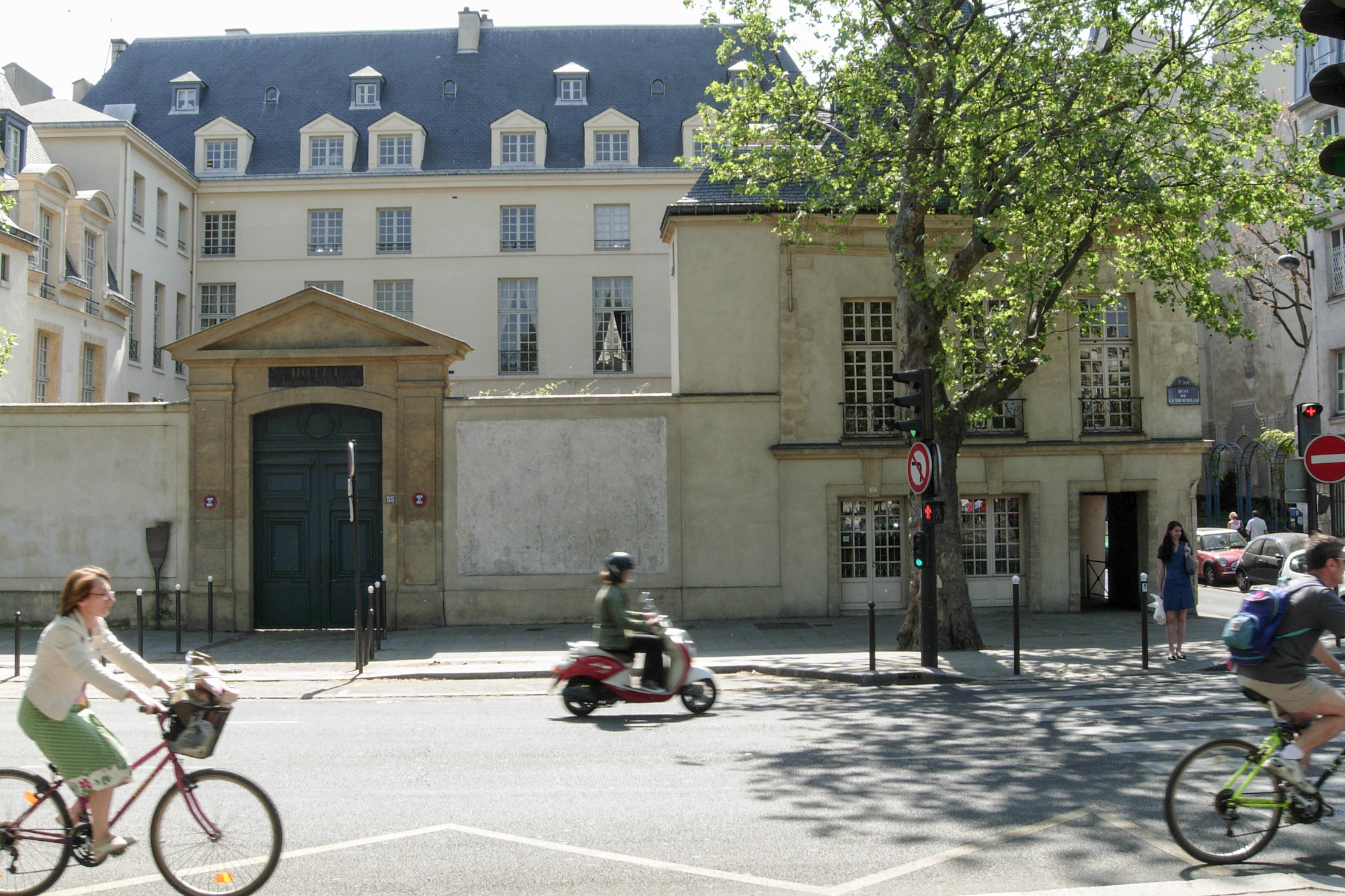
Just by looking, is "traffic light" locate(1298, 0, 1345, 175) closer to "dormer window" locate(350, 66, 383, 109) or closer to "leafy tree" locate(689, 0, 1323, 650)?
"leafy tree" locate(689, 0, 1323, 650)

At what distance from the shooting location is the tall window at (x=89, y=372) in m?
32.8

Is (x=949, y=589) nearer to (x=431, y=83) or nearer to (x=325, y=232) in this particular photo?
(x=325, y=232)

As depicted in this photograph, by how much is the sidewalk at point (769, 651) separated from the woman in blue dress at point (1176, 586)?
0.33 m

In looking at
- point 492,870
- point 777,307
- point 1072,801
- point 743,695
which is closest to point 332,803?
point 492,870

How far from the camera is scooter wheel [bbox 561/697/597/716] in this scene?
1075 cm

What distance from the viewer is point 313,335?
1891cm

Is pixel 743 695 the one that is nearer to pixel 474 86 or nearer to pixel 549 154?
pixel 549 154

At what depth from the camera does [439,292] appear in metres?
39.8

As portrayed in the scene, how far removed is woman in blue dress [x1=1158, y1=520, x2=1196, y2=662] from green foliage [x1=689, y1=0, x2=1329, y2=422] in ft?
9.66

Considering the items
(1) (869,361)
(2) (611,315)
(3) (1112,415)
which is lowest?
(3) (1112,415)

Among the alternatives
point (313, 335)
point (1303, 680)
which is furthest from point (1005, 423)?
point (1303, 680)

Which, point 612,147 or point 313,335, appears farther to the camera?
point 612,147

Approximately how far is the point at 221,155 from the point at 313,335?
2663 cm

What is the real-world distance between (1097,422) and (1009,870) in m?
16.1
